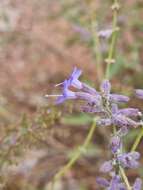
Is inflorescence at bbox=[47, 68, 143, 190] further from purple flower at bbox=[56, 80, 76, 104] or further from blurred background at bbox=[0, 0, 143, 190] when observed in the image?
blurred background at bbox=[0, 0, 143, 190]

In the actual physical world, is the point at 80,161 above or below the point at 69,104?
below

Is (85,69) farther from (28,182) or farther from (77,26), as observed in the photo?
(28,182)

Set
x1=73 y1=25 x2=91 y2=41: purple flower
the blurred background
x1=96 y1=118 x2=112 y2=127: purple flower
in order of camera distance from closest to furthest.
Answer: x1=96 y1=118 x2=112 y2=127: purple flower < the blurred background < x1=73 y1=25 x2=91 y2=41: purple flower

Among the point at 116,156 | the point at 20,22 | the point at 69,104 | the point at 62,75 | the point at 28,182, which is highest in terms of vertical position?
the point at 20,22

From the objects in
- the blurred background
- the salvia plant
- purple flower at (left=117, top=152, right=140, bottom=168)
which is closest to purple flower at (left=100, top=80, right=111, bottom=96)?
the salvia plant

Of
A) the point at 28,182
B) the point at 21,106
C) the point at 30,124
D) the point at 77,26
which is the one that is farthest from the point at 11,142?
the point at 21,106

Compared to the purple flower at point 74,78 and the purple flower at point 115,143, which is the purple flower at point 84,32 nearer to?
the purple flower at point 74,78

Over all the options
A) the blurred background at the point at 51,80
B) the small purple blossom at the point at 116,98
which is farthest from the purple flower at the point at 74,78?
the blurred background at the point at 51,80

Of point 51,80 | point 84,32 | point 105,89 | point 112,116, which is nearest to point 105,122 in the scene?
point 112,116
